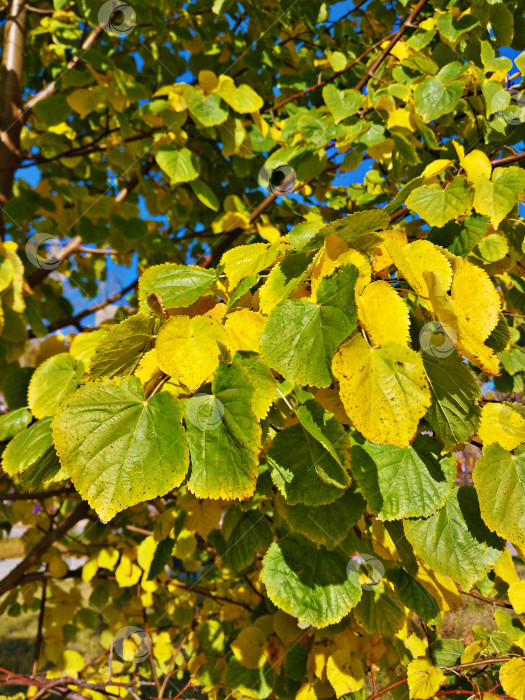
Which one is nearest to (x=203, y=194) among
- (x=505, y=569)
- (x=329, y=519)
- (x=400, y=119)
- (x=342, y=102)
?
(x=342, y=102)

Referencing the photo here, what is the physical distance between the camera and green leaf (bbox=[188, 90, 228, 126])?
1226 mm

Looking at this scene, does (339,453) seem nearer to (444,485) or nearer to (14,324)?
(444,485)

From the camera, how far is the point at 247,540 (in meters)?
0.98

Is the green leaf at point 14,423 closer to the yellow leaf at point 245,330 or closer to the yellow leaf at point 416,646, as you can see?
the yellow leaf at point 245,330

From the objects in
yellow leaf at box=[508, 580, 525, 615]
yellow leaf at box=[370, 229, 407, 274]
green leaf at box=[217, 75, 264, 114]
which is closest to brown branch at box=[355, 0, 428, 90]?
green leaf at box=[217, 75, 264, 114]

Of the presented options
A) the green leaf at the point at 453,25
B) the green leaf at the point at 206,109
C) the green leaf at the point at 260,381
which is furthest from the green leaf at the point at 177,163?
the green leaf at the point at 260,381

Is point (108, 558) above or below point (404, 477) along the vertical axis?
below

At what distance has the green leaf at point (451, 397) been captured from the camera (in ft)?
1.68

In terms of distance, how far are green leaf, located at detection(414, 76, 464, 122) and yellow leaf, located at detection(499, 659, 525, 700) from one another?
1072 millimetres

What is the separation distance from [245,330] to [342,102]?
1020 millimetres

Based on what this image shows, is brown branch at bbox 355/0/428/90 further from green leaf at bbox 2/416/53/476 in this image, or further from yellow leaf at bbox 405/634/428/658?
yellow leaf at bbox 405/634/428/658

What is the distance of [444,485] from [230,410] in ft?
0.92

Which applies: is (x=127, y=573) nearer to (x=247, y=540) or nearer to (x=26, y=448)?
(x=247, y=540)

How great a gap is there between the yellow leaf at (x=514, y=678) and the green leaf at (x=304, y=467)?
1.69 feet
